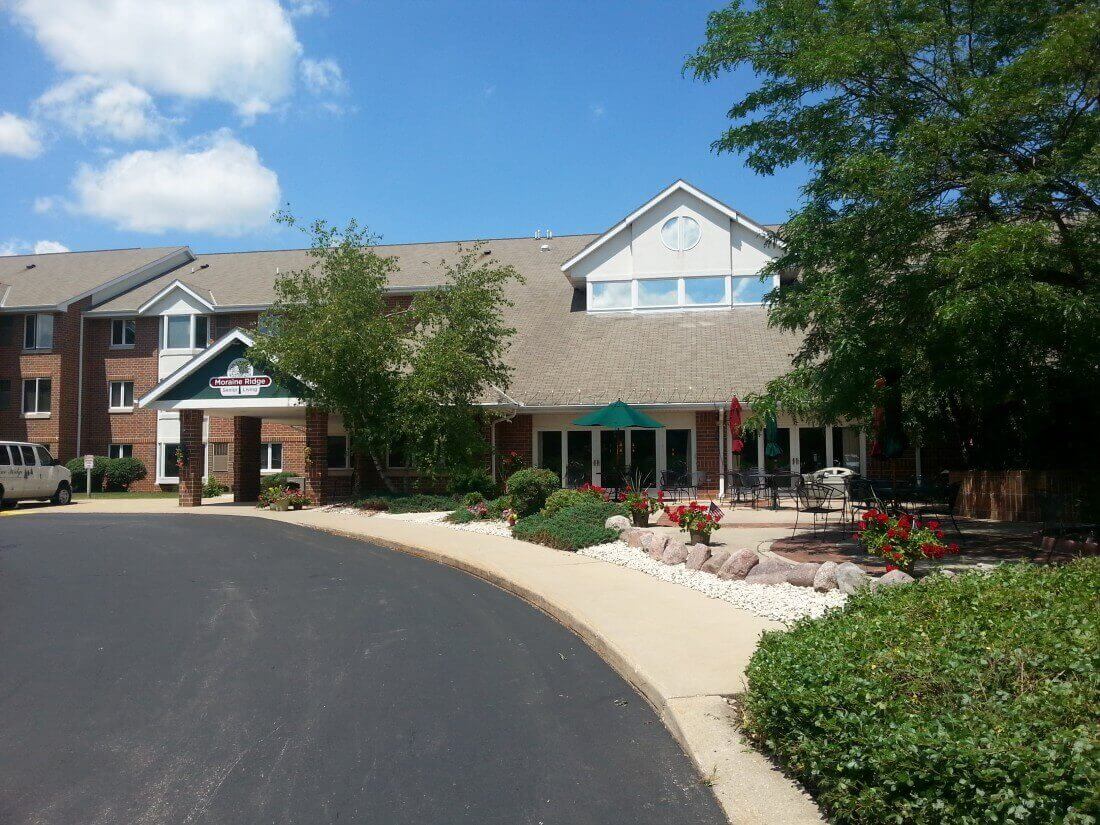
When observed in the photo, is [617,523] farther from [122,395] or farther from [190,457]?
[122,395]

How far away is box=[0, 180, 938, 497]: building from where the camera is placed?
23250 mm

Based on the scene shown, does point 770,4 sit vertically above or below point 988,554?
above

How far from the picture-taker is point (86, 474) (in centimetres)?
3212

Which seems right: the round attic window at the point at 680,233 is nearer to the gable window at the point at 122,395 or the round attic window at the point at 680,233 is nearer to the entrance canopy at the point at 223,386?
the entrance canopy at the point at 223,386

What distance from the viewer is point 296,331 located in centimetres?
2108

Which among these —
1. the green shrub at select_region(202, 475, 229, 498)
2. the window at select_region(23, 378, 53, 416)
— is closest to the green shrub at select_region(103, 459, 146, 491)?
the green shrub at select_region(202, 475, 229, 498)

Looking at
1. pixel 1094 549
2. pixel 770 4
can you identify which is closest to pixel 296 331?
pixel 770 4

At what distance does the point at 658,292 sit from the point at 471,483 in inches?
396

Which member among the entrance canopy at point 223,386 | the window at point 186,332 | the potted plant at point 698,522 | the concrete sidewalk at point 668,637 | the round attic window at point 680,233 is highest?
the round attic window at point 680,233

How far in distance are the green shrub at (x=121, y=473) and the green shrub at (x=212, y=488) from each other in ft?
9.75

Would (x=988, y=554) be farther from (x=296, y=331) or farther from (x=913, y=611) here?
(x=296, y=331)

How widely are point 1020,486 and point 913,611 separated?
36.8 ft

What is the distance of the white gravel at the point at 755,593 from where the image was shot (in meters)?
8.27

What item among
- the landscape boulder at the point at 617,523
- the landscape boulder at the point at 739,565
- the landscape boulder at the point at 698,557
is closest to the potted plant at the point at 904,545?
the landscape boulder at the point at 739,565
